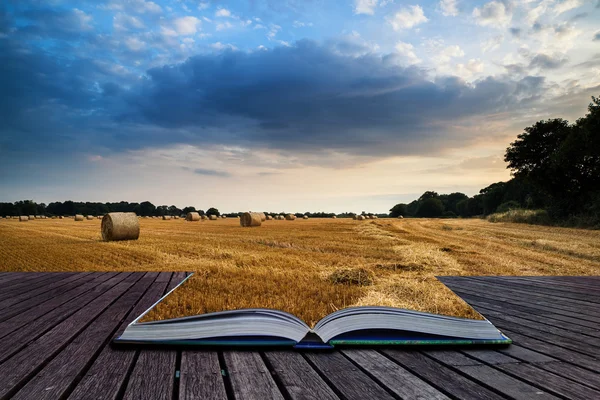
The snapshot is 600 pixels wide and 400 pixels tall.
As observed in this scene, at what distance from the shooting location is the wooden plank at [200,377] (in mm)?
1503

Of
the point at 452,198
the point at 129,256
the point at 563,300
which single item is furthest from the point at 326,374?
the point at 452,198

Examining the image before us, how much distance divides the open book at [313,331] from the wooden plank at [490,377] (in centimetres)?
13

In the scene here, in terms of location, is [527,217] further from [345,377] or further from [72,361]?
[72,361]

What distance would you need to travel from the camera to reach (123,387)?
1.58 meters

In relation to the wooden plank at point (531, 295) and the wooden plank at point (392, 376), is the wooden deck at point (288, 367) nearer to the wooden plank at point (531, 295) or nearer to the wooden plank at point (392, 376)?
A: the wooden plank at point (392, 376)

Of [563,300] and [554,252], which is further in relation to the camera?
[554,252]

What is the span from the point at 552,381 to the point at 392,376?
2.23ft

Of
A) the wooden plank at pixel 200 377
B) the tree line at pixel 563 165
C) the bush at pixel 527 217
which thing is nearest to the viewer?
the wooden plank at pixel 200 377

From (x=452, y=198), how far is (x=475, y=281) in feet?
272

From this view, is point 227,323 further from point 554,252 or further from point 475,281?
point 554,252

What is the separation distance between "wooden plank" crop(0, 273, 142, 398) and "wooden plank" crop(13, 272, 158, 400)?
0.14 ft

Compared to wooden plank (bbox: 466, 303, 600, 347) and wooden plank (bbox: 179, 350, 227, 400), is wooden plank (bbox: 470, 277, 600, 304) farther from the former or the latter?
wooden plank (bbox: 179, 350, 227, 400)

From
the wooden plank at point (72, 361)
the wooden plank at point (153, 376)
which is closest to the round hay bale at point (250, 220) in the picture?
the wooden plank at point (72, 361)

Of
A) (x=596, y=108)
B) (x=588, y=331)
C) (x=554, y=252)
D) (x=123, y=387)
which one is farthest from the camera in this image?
(x=596, y=108)
